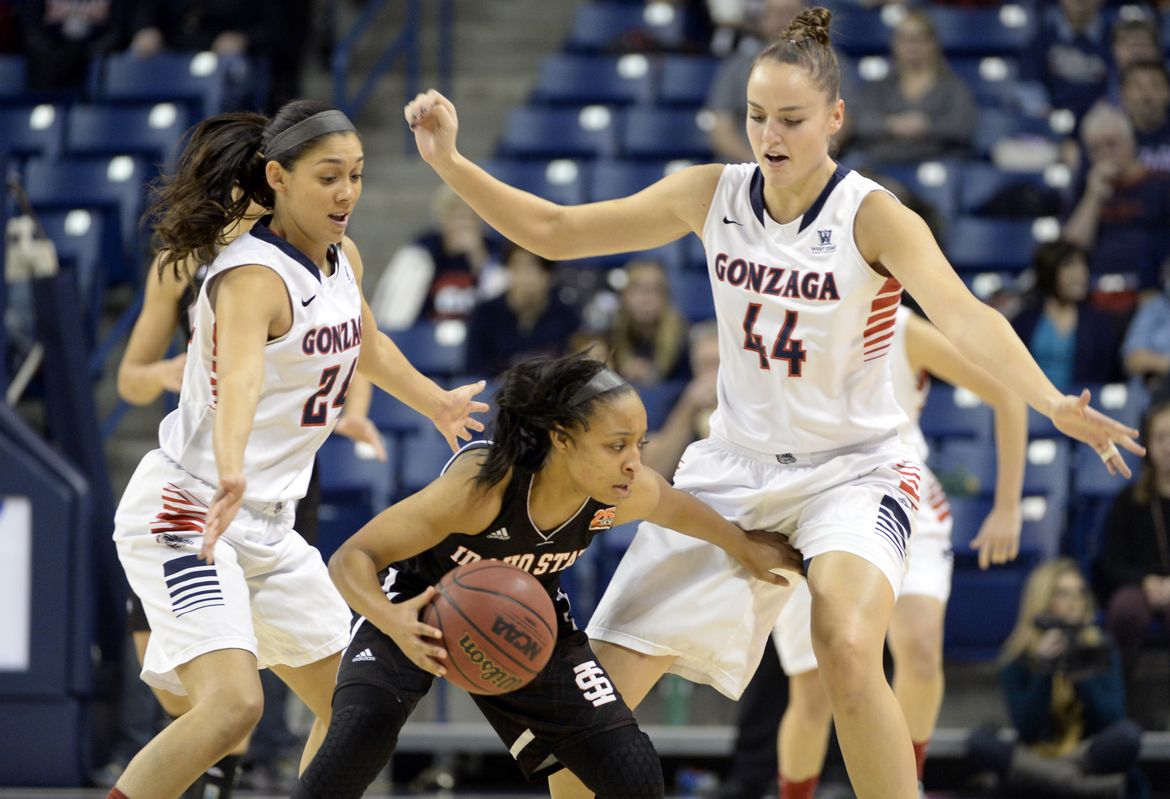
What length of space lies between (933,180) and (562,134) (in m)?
2.13

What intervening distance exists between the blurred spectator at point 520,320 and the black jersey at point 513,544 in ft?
12.2

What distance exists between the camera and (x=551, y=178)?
9133mm

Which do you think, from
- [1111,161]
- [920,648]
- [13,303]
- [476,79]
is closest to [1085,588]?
[920,648]

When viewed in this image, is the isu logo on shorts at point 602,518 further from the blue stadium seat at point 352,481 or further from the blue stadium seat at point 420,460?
the blue stadium seat at point 420,460

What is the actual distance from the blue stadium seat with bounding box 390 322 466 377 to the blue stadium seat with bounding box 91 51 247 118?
2.11m

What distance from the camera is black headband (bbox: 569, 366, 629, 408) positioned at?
4004 mm

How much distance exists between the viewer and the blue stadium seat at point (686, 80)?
391 inches

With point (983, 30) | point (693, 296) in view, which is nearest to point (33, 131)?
point (693, 296)

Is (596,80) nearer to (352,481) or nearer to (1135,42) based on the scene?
(1135,42)

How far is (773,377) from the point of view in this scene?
4207 millimetres

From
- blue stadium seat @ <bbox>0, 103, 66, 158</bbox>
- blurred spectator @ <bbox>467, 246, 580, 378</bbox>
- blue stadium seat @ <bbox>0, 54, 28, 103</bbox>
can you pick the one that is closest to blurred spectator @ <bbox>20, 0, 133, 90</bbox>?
blue stadium seat @ <bbox>0, 54, 28, 103</bbox>

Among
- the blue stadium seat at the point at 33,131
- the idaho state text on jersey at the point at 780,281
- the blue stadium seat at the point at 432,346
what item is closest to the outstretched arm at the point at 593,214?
the idaho state text on jersey at the point at 780,281

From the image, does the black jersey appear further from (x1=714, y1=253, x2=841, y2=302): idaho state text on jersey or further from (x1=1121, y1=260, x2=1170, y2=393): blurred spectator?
(x1=1121, y1=260, x2=1170, y2=393): blurred spectator

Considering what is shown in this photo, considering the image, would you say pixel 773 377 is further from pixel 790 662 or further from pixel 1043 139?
pixel 1043 139
